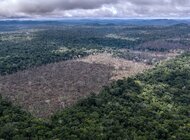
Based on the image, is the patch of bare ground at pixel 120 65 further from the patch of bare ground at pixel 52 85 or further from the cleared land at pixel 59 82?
the patch of bare ground at pixel 52 85

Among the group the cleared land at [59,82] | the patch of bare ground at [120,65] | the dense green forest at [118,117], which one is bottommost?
the patch of bare ground at [120,65]

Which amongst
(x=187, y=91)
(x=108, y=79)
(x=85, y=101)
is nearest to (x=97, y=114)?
(x=85, y=101)

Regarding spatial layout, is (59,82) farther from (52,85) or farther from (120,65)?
(120,65)

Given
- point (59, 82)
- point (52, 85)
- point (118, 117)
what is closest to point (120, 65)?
point (59, 82)

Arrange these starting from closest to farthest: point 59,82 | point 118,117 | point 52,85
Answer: point 118,117 → point 52,85 → point 59,82

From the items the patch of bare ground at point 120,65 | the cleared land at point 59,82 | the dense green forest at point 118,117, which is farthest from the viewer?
the patch of bare ground at point 120,65

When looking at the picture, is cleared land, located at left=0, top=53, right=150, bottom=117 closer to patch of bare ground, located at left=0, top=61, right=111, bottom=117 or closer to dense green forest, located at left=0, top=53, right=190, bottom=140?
patch of bare ground, located at left=0, top=61, right=111, bottom=117

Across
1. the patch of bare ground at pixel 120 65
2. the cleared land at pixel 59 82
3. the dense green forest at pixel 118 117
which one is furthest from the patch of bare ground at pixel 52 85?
the dense green forest at pixel 118 117

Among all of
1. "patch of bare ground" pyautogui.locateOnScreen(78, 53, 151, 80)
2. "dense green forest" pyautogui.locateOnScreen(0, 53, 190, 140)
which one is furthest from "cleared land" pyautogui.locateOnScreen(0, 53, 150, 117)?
"dense green forest" pyautogui.locateOnScreen(0, 53, 190, 140)

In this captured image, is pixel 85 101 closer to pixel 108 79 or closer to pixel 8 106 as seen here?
pixel 8 106
